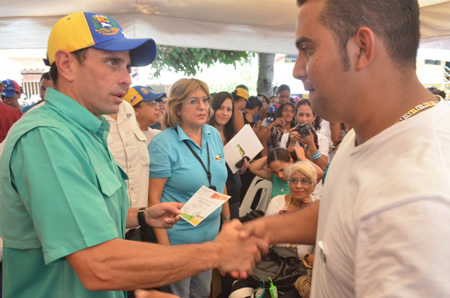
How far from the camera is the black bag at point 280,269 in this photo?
2.83 m

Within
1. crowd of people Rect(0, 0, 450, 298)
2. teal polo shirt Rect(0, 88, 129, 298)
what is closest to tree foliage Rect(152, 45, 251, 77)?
crowd of people Rect(0, 0, 450, 298)

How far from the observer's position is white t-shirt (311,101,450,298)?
2.50ft

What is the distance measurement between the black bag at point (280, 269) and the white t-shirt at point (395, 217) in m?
1.76

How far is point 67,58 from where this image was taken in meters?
1.48

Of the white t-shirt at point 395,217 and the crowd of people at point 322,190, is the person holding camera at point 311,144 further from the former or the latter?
Answer: the white t-shirt at point 395,217

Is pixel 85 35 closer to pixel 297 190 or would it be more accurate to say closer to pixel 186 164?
pixel 186 164

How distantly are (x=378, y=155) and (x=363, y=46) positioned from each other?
338mm

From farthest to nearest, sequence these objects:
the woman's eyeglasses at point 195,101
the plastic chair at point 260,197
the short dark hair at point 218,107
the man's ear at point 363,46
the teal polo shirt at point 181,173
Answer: the short dark hair at point 218,107
the plastic chair at point 260,197
the woman's eyeglasses at point 195,101
the teal polo shirt at point 181,173
the man's ear at point 363,46

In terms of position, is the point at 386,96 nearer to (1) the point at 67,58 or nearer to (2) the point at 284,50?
(1) the point at 67,58

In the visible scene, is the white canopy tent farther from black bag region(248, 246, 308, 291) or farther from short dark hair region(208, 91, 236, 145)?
black bag region(248, 246, 308, 291)

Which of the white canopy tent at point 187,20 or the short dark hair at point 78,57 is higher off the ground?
the white canopy tent at point 187,20

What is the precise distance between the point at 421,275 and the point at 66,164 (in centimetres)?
109

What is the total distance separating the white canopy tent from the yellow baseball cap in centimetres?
243

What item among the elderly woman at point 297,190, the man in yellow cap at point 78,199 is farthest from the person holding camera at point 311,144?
the man in yellow cap at point 78,199
